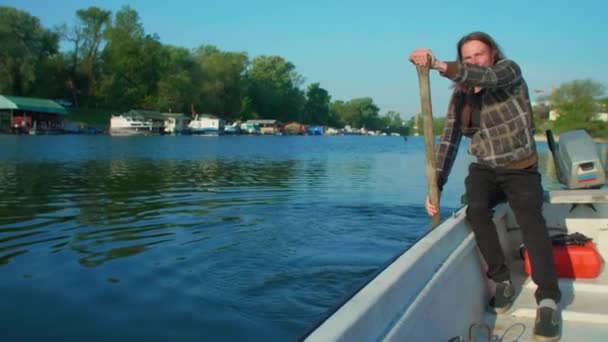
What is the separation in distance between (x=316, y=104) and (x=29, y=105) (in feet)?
317

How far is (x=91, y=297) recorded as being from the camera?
5.78m

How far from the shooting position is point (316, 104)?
15475 centimetres

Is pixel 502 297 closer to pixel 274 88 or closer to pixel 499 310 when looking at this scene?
pixel 499 310

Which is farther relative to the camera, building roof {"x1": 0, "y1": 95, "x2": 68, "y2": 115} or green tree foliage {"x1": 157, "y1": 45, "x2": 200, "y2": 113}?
green tree foliage {"x1": 157, "y1": 45, "x2": 200, "y2": 113}

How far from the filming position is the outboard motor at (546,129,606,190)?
15.3 feet

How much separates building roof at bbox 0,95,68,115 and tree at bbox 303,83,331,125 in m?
87.2

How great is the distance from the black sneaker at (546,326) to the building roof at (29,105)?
68.3m

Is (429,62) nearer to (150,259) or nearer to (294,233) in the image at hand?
(150,259)

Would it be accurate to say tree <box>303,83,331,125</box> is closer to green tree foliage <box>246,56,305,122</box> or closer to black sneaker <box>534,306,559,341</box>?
green tree foliage <box>246,56,305,122</box>

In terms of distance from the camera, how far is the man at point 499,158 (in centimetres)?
330

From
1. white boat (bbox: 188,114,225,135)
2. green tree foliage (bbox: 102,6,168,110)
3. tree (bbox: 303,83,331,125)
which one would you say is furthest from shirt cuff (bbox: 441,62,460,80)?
tree (bbox: 303,83,331,125)

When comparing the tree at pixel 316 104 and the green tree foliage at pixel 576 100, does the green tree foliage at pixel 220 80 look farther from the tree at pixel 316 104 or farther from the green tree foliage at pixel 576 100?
the green tree foliage at pixel 576 100

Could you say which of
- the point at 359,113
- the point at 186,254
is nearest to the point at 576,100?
the point at 186,254

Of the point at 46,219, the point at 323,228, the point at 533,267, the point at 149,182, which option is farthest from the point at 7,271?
the point at 149,182
